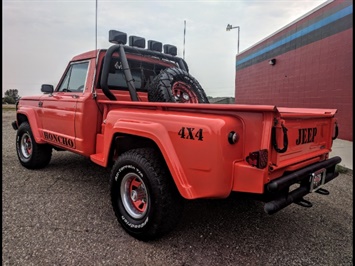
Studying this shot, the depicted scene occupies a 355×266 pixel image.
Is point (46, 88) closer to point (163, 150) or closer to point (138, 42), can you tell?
point (138, 42)

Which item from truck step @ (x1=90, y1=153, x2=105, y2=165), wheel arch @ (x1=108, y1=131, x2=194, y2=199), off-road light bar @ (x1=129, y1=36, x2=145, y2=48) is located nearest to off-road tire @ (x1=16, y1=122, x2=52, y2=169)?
truck step @ (x1=90, y1=153, x2=105, y2=165)

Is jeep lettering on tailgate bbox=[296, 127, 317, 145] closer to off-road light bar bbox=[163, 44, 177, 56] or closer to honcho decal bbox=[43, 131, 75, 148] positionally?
off-road light bar bbox=[163, 44, 177, 56]

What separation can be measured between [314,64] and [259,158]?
862 centimetres

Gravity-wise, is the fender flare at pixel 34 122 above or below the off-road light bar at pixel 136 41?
below

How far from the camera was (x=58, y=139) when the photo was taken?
4.24m

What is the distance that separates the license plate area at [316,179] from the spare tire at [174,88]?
1.76 m

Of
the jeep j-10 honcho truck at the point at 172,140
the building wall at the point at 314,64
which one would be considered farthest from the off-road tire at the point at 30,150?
the building wall at the point at 314,64

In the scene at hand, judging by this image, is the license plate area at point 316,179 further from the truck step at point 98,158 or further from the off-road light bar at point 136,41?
the off-road light bar at point 136,41

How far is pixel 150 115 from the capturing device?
2.79 m

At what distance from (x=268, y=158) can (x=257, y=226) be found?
127cm

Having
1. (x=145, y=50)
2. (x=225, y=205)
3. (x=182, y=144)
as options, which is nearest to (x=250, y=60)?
(x=145, y=50)

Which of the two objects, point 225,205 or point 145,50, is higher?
point 145,50

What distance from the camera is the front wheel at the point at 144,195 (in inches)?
101

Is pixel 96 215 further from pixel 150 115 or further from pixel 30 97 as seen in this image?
pixel 30 97
